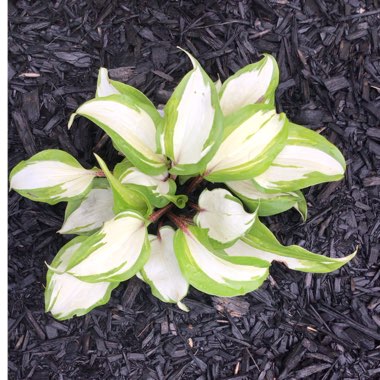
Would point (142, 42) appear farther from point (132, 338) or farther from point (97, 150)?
point (132, 338)

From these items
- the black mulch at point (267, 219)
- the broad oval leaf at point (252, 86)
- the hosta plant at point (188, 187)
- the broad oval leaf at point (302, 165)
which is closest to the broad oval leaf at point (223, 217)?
the hosta plant at point (188, 187)

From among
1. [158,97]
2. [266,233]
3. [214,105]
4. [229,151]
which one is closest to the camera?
[214,105]

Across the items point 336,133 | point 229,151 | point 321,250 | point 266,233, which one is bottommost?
point 321,250

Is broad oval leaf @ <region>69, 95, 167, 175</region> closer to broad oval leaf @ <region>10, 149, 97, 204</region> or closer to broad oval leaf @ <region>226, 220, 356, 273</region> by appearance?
broad oval leaf @ <region>10, 149, 97, 204</region>

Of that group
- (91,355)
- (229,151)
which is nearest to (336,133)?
(229,151)

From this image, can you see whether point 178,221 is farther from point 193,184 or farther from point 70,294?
point 70,294
